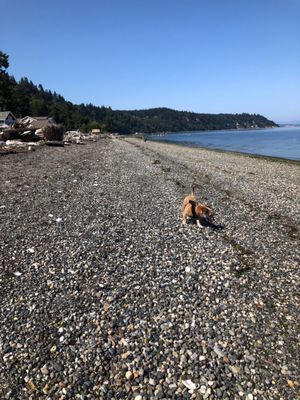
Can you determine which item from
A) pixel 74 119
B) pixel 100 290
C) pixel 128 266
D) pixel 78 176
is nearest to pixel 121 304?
pixel 100 290

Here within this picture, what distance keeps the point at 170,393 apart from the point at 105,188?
15.6 metres

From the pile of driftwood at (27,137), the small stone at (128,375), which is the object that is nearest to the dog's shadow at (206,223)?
the small stone at (128,375)

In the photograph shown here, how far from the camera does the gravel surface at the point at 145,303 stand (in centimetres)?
575

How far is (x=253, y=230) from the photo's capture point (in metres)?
13.4

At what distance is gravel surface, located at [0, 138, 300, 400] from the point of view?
18.9 feet

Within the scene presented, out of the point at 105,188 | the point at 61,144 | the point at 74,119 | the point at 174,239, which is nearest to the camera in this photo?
the point at 174,239

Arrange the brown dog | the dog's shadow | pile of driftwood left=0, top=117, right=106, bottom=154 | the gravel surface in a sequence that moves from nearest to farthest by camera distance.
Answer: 1. the gravel surface
2. the brown dog
3. the dog's shadow
4. pile of driftwood left=0, top=117, right=106, bottom=154

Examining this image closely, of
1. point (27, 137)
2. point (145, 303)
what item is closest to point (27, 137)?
point (27, 137)

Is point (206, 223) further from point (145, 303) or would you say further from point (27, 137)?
point (27, 137)

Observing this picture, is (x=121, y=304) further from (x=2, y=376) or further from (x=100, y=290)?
(x=2, y=376)

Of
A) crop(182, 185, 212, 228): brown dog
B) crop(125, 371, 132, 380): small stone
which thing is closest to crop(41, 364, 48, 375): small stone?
crop(125, 371, 132, 380): small stone

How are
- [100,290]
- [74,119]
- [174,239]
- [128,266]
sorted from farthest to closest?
[74,119], [174,239], [128,266], [100,290]

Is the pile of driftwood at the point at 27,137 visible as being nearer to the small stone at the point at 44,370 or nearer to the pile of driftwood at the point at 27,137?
the pile of driftwood at the point at 27,137

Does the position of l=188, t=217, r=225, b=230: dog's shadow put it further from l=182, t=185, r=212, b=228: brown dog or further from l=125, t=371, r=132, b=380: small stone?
l=125, t=371, r=132, b=380: small stone
